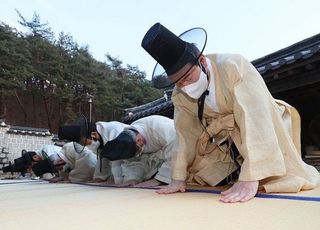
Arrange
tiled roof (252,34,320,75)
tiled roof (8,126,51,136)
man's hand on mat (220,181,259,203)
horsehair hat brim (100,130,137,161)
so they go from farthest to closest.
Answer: tiled roof (8,126,51,136), tiled roof (252,34,320,75), horsehair hat brim (100,130,137,161), man's hand on mat (220,181,259,203)

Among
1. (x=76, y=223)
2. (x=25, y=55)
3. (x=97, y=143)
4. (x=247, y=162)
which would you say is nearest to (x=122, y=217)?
(x=76, y=223)

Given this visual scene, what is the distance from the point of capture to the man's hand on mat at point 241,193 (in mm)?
1522

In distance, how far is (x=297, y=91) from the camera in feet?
13.4

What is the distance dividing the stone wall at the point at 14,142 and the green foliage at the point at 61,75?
5468mm

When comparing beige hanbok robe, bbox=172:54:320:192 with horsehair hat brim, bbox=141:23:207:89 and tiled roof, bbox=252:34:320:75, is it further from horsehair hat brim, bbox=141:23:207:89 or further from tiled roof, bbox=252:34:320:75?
tiled roof, bbox=252:34:320:75

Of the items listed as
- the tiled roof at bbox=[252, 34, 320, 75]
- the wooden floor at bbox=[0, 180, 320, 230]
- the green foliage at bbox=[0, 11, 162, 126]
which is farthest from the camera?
the green foliage at bbox=[0, 11, 162, 126]

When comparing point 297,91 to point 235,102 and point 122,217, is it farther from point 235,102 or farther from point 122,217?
point 122,217

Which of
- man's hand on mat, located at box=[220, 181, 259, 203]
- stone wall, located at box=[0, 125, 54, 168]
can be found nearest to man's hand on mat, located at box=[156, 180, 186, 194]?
man's hand on mat, located at box=[220, 181, 259, 203]

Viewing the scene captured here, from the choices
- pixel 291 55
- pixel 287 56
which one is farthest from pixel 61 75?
pixel 291 55

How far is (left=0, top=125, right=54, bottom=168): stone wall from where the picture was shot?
14.0 meters

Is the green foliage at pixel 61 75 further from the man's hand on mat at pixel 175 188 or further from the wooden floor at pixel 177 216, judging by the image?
the wooden floor at pixel 177 216

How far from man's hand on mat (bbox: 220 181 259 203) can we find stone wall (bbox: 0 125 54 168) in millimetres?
14062

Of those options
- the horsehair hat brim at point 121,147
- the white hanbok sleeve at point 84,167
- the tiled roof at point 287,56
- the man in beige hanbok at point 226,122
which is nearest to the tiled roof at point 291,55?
the tiled roof at point 287,56

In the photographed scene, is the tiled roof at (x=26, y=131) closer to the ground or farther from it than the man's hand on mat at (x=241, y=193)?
farther from it
